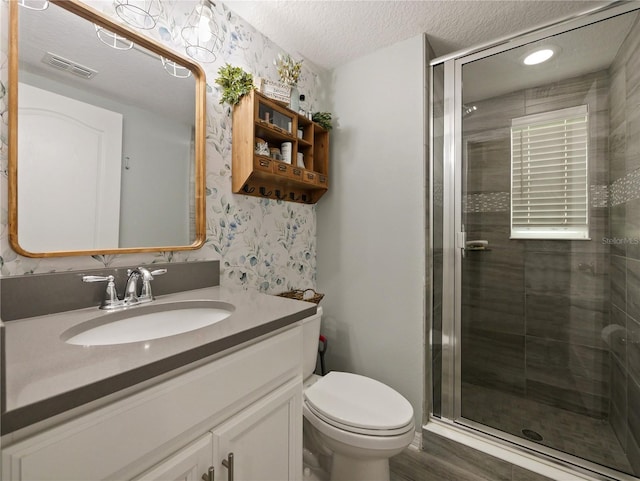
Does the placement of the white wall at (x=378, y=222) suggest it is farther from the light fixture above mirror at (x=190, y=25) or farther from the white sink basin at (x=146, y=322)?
the white sink basin at (x=146, y=322)

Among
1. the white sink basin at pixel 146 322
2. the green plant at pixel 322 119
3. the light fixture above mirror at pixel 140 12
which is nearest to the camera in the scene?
the white sink basin at pixel 146 322

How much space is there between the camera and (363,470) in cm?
123

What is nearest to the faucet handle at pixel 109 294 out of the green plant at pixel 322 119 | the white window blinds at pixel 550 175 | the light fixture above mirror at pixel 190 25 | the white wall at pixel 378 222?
the light fixture above mirror at pixel 190 25

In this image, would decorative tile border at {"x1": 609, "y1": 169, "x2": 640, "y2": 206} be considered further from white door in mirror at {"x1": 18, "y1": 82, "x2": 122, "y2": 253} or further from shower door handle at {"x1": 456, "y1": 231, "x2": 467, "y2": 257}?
white door in mirror at {"x1": 18, "y1": 82, "x2": 122, "y2": 253}

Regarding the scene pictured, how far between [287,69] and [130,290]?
138cm

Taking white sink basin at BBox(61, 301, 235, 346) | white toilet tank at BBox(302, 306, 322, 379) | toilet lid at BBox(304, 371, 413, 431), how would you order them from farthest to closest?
white toilet tank at BBox(302, 306, 322, 379), toilet lid at BBox(304, 371, 413, 431), white sink basin at BBox(61, 301, 235, 346)

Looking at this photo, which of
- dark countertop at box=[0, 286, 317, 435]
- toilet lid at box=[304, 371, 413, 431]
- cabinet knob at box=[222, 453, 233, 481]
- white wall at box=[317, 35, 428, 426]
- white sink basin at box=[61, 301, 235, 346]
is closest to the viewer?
dark countertop at box=[0, 286, 317, 435]

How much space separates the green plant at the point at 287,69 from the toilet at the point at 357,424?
1317mm

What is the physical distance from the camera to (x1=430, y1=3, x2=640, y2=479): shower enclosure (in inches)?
56.3

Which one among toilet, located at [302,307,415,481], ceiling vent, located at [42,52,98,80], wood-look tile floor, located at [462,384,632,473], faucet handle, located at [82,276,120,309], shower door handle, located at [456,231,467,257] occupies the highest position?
ceiling vent, located at [42,52,98,80]

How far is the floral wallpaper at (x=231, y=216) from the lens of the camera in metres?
0.88

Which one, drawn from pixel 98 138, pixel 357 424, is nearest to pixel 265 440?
pixel 357 424

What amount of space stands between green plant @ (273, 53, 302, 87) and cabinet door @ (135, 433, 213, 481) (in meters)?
1.63

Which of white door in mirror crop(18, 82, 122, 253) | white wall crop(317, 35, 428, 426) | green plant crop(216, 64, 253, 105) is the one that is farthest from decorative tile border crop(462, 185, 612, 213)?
white door in mirror crop(18, 82, 122, 253)
